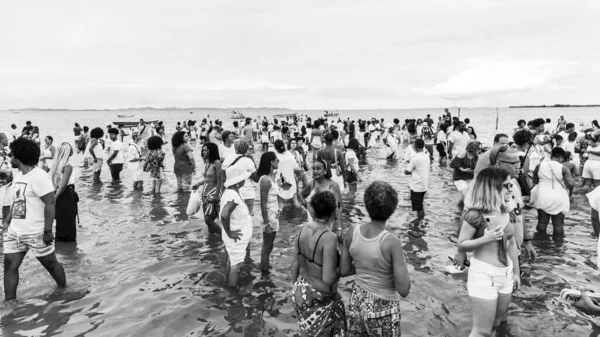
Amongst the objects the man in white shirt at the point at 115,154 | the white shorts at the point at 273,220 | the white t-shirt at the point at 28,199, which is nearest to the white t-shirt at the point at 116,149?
the man in white shirt at the point at 115,154

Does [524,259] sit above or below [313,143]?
below

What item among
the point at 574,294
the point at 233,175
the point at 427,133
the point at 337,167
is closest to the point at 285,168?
the point at 337,167

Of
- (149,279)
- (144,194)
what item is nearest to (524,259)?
(149,279)

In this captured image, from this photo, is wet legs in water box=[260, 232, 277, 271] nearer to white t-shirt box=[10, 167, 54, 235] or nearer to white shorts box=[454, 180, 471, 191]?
white t-shirt box=[10, 167, 54, 235]

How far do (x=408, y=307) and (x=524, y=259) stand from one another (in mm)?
2724

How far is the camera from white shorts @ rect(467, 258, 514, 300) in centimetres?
347

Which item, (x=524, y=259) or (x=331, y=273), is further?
(x=524, y=259)

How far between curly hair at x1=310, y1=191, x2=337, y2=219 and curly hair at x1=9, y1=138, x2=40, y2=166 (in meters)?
3.95

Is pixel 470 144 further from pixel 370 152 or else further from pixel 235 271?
pixel 370 152

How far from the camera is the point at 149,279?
621 cm

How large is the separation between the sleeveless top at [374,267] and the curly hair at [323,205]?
33 centimetres

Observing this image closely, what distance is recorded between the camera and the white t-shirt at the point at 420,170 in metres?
8.49

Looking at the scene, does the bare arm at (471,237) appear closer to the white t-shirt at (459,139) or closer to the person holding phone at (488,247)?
the person holding phone at (488,247)

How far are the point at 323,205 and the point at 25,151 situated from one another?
4.11m
